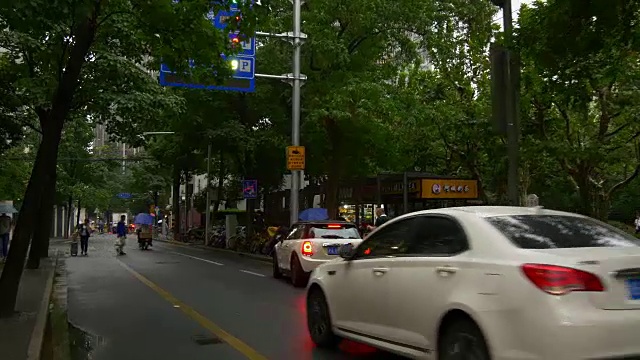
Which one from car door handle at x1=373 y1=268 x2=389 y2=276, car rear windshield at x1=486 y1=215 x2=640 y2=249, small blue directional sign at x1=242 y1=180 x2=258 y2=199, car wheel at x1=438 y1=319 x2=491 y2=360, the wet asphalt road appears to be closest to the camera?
car wheel at x1=438 y1=319 x2=491 y2=360

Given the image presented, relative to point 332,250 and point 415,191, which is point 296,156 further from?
point 332,250

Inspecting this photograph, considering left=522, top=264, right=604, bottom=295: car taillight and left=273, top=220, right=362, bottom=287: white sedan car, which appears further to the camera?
left=273, top=220, right=362, bottom=287: white sedan car

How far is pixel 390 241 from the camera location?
5.96 meters

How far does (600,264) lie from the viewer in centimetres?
422

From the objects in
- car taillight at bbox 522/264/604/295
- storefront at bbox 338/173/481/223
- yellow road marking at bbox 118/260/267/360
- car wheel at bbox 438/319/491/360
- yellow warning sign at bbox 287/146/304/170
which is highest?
yellow warning sign at bbox 287/146/304/170

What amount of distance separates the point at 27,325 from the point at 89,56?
9.14 meters

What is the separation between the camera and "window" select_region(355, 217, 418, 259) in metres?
5.73

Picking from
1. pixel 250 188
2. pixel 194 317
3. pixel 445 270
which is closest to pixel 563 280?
pixel 445 270

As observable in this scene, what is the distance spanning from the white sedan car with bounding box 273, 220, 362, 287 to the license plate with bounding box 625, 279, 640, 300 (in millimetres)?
9208

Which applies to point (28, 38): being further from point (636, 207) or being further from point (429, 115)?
point (636, 207)

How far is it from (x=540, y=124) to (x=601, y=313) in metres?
16.4

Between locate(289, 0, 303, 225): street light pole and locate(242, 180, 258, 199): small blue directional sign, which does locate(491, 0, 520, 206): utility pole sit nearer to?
locate(289, 0, 303, 225): street light pole

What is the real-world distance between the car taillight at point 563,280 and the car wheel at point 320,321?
121 inches

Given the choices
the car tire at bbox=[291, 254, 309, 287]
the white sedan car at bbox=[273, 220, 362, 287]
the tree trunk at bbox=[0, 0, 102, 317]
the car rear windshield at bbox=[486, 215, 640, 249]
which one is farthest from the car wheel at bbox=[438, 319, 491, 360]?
the car tire at bbox=[291, 254, 309, 287]
